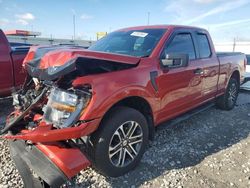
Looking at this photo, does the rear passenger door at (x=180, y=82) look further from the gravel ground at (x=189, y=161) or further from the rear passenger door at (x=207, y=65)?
the gravel ground at (x=189, y=161)

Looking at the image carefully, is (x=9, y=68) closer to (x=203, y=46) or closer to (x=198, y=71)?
(x=198, y=71)

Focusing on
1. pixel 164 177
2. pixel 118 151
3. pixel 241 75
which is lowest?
pixel 164 177

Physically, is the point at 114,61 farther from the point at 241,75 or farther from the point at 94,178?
the point at 241,75

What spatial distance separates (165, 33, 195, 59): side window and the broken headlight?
1.70 metres

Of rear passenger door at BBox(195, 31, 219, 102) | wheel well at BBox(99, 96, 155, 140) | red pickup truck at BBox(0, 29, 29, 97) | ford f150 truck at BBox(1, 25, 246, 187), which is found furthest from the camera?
red pickup truck at BBox(0, 29, 29, 97)

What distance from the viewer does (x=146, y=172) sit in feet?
10.8

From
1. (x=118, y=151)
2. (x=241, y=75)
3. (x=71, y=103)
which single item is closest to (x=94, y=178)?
(x=118, y=151)

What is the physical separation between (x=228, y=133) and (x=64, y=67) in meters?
3.56

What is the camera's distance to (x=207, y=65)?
184 inches

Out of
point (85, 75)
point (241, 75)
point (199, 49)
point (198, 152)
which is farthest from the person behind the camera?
point (241, 75)

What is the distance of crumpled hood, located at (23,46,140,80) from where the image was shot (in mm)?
2520

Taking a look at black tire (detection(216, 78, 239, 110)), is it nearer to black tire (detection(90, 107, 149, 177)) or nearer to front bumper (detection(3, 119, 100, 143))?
black tire (detection(90, 107, 149, 177))

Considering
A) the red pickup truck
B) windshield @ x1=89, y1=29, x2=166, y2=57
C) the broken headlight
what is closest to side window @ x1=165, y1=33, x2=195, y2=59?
windshield @ x1=89, y1=29, x2=166, y2=57

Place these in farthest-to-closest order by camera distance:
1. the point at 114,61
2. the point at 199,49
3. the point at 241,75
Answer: the point at 241,75, the point at 199,49, the point at 114,61
